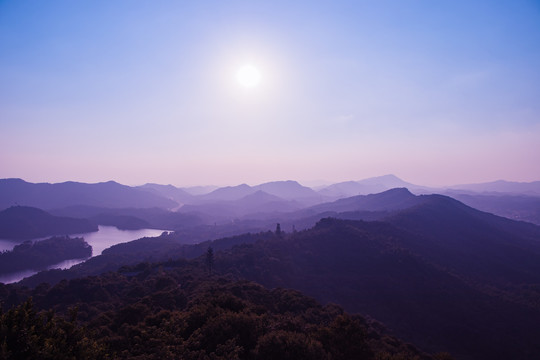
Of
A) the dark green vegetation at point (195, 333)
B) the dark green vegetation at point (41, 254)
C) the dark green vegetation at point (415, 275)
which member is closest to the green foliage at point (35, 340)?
the dark green vegetation at point (195, 333)

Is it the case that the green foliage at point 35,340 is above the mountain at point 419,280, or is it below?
above

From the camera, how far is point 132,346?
2142 cm

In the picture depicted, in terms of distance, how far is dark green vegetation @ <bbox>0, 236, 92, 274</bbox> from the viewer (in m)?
140

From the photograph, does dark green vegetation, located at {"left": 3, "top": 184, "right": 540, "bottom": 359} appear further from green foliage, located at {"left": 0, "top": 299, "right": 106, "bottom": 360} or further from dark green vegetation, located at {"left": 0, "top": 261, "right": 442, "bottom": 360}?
green foliage, located at {"left": 0, "top": 299, "right": 106, "bottom": 360}

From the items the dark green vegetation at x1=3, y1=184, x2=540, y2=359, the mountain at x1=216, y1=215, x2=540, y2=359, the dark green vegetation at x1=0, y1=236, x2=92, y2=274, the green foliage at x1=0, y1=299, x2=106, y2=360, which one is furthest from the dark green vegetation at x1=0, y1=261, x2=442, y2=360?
the dark green vegetation at x1=0, y1=236, x2=92, y2=274

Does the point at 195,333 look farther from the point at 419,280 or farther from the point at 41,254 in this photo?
the point at 41,254

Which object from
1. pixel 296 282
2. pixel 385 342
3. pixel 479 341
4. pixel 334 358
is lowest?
pixel 479 341

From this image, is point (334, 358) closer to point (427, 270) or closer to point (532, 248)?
point (427, 270)

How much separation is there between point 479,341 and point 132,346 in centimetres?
6507

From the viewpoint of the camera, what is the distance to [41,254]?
15362 cm

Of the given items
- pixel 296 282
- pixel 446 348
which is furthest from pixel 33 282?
pixel 446 348

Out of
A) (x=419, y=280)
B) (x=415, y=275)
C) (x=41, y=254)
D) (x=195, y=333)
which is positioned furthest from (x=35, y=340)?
(x=41, y=254)

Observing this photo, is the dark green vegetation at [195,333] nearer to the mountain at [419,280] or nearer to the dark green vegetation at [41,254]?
the mountain at [419,280]

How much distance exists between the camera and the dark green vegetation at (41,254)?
461 ft
